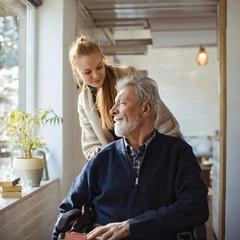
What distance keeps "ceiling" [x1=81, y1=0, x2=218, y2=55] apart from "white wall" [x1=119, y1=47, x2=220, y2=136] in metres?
2.82

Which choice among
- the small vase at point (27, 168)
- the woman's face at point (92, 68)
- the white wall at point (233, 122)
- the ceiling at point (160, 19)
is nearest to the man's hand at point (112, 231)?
the woman's face at point (92, 68)

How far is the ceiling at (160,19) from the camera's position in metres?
4.82

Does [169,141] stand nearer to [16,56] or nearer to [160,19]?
[16,56]

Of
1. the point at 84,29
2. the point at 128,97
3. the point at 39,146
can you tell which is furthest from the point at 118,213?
the point at 84,29

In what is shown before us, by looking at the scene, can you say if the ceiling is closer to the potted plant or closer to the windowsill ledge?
the potted plant

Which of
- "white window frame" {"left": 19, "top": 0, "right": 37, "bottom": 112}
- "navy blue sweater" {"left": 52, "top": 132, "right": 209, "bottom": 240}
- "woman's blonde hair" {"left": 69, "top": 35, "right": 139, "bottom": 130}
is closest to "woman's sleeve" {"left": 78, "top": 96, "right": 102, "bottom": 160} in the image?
"woman's blonde hair" {"left": 69, "top": 35, "right": 139, "bottom": 130}

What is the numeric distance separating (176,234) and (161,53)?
8.29 meters

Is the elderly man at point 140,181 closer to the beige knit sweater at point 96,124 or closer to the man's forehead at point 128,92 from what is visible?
the man's forehead at point 128,92

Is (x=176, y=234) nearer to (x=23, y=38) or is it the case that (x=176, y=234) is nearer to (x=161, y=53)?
(x=23, y=38)

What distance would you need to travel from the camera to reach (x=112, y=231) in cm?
206

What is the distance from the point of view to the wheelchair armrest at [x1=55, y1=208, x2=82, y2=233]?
6.82 feet

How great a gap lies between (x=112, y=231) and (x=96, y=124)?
788 mm

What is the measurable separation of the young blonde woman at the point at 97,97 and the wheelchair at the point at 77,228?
1.35ft

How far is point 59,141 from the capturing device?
382cm
